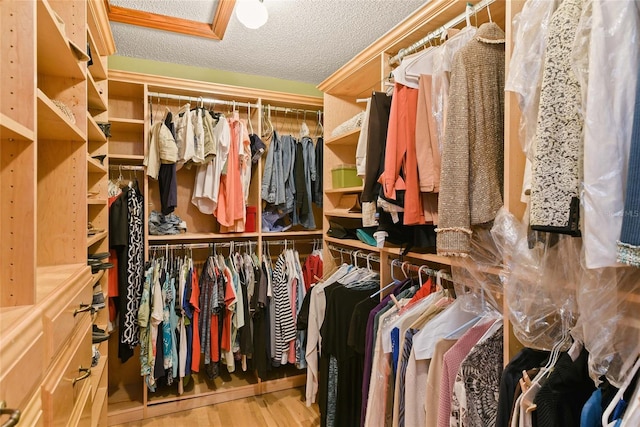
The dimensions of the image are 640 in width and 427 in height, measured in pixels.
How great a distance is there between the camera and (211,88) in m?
2.63

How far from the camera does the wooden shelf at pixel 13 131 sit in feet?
2.35

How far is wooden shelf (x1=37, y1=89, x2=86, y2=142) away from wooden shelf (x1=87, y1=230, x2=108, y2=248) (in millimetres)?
464

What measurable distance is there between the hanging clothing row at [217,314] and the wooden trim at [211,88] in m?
1.15

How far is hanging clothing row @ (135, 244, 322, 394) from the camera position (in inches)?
94.2

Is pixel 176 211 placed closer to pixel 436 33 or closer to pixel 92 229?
pixel 92 229

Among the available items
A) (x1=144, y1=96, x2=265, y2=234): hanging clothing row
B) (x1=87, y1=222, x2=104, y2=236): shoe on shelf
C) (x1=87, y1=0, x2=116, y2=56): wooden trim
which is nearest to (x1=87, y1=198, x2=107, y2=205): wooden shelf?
(x1=87, y1=222, x2=104, y2=236): shoe on shelf

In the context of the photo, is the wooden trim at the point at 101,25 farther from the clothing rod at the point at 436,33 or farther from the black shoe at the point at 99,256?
the clothing rod at the point at 436,33

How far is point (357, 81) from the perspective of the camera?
90.6 inches

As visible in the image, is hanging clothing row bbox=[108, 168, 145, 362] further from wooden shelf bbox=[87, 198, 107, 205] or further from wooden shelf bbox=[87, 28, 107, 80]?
wooden shelf bbox=[87, 28, 107, 80]

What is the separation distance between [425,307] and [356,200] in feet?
3.08

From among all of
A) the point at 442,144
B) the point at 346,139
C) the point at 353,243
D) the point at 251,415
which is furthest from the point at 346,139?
the point at 251,415

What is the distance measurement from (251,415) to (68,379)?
1754 millimetres

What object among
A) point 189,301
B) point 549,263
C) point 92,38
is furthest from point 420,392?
point 92,38

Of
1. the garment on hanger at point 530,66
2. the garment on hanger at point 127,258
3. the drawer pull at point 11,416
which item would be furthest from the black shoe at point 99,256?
the garment on hanger at point 530,66
